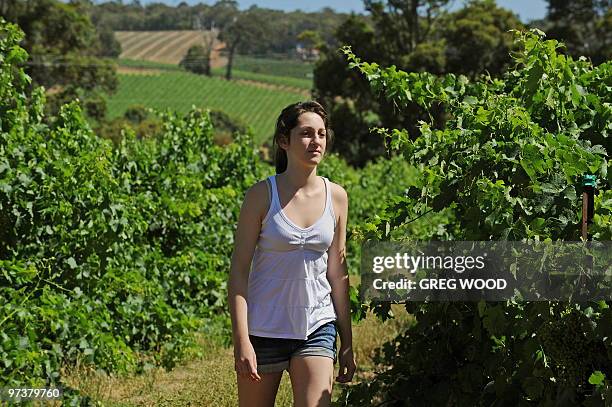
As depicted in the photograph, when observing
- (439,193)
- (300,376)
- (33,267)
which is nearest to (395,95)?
(439,193)

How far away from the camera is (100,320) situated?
23.4 ft

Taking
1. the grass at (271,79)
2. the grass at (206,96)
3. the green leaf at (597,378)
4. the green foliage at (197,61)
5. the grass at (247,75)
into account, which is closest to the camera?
the green leaf at (597,378)

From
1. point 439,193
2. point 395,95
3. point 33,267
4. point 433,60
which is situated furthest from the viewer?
point 433,60

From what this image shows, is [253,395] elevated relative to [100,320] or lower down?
elevated

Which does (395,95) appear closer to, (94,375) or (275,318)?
(275,318)

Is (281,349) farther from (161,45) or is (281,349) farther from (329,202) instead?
(161,45)

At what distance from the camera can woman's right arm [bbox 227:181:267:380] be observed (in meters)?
3.69

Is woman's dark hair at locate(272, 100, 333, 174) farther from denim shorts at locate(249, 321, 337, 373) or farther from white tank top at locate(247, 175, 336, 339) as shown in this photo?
denim shorts at locate(249, 321, 337, 373)

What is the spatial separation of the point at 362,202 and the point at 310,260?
13.9 meters

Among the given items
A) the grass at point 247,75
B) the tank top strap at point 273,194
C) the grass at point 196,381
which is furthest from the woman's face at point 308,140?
the grass at point 247,75

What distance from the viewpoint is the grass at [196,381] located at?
618cm

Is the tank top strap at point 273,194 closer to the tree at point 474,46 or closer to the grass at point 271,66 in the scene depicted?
the tree at point 474,46

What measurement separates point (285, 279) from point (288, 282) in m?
0.02

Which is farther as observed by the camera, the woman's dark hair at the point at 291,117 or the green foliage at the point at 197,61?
the green foliage at the point at 197,61
